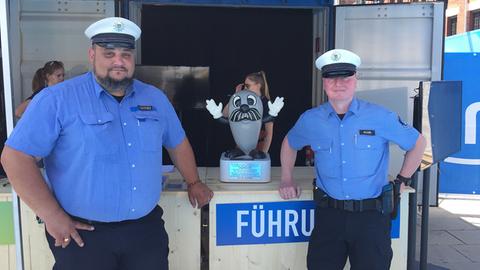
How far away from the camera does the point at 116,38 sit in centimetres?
184

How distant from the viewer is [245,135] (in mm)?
2459

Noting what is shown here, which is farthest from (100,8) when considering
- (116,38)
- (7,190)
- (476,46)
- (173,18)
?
(476,46)

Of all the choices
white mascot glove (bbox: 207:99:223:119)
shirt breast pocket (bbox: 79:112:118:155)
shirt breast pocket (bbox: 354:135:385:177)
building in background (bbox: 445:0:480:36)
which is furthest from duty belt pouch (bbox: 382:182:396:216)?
building in background (bbox: 445:0:480:36)

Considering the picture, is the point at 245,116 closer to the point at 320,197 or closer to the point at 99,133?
the point at 320,197

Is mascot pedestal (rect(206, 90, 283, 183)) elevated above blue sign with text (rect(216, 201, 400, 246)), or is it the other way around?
mascot pedestal (rect(206, 90, 283, 183))

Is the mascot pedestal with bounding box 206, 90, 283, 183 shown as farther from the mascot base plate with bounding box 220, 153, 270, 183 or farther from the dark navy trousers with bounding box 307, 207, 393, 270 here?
the dark navy trousers with bounding box 307, 207, 393, 270

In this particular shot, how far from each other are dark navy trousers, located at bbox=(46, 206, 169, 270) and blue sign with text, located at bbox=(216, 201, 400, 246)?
1.59 feet

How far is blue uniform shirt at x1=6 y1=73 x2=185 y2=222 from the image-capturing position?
1.74m

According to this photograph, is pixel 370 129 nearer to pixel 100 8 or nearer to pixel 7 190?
pixel 7 190

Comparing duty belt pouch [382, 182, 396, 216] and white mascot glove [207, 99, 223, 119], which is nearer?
duty belt pouch [382, 182, 396, 216]

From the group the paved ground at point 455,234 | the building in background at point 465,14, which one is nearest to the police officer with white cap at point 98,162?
the paved ground at point 455,234

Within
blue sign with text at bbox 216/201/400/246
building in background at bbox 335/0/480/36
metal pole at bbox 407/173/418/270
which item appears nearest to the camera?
blue sign with text at bbox 216/201/400/246

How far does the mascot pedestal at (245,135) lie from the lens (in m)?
2.44

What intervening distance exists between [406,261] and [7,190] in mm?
2004
